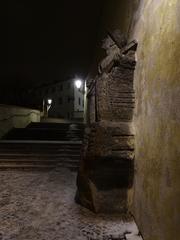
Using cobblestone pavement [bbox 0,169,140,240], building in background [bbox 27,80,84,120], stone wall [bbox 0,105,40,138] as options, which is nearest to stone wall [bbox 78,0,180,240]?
cobblestone pavement [bbox 0,169,140,240]

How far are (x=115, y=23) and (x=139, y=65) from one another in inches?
75.5

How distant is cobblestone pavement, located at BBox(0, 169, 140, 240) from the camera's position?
271 cm

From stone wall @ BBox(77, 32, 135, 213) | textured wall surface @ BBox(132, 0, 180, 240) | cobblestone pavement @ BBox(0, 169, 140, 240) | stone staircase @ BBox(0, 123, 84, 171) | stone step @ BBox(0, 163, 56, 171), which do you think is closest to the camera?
textured wall surface @ BBox(132, 0, 180, 240)

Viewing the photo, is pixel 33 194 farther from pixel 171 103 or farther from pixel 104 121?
pixel 171 103

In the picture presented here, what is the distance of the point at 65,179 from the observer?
209 inches

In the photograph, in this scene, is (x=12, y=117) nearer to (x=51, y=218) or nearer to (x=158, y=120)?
(x=51, y=218)

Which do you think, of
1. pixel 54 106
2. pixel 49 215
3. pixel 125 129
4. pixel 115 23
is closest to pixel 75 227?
pixel 49 215

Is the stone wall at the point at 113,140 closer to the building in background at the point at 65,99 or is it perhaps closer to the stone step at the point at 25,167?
the stone step at the point at 25,167

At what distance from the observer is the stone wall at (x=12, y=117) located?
10.1 metres

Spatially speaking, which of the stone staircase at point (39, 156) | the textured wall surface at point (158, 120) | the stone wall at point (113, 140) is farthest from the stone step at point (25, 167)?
the textured wall surface at point (158, 120)

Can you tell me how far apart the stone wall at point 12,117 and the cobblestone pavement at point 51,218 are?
5878 millimetres

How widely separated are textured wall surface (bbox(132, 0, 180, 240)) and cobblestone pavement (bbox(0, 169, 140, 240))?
1.22ft

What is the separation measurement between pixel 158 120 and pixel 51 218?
1.94 meters

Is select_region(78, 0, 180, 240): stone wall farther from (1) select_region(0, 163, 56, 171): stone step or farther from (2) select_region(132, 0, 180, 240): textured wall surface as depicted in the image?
(1) select_region(0, 163, 56, 171): stone step
